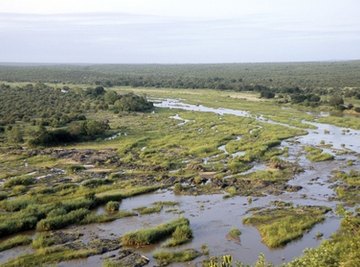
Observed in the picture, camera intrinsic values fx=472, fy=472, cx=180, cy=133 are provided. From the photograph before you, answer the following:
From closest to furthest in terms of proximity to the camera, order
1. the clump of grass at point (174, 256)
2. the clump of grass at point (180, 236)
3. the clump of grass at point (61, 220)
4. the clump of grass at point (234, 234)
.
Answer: the clump of grass at point (174, 256) → the clump of grass at point (180, 236) → the clump of grass at point (234, 234) → the clump of grass at point (61, 220)

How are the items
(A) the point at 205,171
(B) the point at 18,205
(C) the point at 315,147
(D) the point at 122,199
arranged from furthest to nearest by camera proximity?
(C) the point at 315,147 < (A) the point at 205,171 < (D) the point at 122,199 < (B) the point at 18,205

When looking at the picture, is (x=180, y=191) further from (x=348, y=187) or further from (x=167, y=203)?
(x=348, y=187)

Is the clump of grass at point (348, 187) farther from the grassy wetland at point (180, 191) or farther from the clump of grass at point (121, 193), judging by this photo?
the clump of grass at point (121, 193)

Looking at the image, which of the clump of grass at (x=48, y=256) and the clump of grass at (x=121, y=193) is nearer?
the clump of grass at (x=48, y=256)

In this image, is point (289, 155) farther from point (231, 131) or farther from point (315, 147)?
point (231, 131)

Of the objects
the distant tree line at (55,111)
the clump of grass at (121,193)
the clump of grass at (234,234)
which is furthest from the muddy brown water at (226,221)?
the distant tree line at (55,111)

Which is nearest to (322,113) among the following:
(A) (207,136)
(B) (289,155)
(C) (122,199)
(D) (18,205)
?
(A) (207,136)

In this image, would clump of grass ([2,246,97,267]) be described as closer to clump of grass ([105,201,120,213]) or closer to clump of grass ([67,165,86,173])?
clump of grass ([105,201,120,213])
